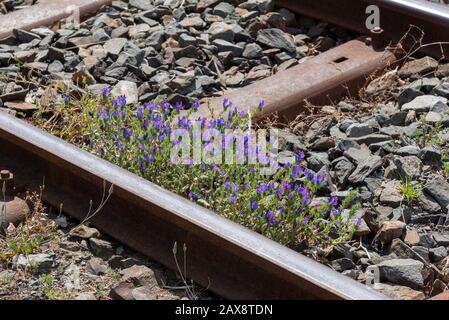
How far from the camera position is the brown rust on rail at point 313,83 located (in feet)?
20.0

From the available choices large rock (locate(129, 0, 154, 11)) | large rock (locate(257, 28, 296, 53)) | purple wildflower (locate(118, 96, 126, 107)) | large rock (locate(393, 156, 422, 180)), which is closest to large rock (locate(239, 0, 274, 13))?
large rock (locate(257, 28, 296, 53))

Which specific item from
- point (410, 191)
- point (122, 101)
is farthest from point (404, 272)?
point (122, 101)

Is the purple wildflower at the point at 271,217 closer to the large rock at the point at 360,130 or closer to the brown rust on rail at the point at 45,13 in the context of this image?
the large rock at the point at 360,130

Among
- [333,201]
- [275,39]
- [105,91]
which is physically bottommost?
[275,39]

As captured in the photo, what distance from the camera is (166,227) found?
4832 mm

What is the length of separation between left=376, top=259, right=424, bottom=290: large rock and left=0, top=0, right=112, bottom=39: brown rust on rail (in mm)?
3007

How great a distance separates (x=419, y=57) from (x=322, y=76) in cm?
60

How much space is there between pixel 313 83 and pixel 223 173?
1.30m

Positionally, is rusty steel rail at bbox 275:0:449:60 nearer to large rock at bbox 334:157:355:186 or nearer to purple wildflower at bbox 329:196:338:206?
large rock at bbox 334:157:355:186

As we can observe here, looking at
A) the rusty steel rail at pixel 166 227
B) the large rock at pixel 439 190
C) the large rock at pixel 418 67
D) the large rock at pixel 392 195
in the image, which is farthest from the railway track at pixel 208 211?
the large rock at pixel 439 190

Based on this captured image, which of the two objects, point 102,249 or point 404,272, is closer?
point 404,272

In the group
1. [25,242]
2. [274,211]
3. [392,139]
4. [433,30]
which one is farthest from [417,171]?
[25,242]

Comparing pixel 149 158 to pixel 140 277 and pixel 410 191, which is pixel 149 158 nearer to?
pixel 140 277

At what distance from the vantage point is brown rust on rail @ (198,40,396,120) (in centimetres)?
611
